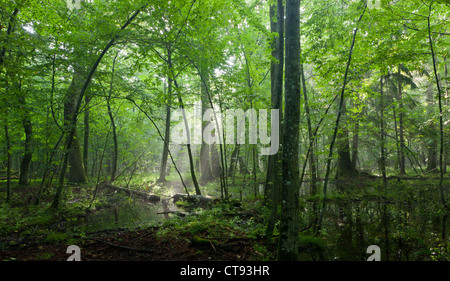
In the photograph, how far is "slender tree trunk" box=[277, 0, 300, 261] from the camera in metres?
3.53

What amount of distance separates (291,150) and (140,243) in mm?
4099

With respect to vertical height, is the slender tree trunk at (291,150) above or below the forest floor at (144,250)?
above

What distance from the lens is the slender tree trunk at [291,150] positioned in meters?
3.53

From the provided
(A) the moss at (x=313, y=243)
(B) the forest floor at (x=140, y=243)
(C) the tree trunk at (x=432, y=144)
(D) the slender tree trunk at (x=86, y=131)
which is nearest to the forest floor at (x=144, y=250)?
(B) the forest floor at (x=140, y=243)

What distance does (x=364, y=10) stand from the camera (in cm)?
634

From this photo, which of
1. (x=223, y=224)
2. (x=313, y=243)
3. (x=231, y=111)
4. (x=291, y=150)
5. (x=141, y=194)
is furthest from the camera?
(x=141, y=194)

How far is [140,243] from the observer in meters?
5.21

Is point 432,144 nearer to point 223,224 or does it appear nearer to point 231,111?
point 231,111

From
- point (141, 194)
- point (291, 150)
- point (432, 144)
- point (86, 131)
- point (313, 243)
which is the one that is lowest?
point (141, 194)

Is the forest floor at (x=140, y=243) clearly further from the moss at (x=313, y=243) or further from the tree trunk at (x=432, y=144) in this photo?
the tree trunk at (x=432, y=144)

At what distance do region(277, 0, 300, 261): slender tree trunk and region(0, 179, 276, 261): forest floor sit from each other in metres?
1.03

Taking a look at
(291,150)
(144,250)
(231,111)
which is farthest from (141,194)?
(291,150)

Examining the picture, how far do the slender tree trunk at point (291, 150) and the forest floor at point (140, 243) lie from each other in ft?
3.38
